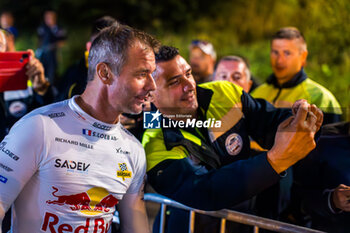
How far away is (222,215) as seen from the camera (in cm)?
238

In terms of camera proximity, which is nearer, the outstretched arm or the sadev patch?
the sadev patch

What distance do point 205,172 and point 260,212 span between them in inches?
31.0

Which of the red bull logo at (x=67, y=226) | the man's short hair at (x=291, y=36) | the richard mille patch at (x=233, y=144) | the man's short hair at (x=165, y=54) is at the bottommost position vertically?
the red bull logo at (x=67, y=226)

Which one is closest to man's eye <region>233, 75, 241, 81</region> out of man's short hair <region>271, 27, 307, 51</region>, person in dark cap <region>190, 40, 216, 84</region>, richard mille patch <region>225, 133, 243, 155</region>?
person in dark cap <region>190, 40, 216, 84</region>

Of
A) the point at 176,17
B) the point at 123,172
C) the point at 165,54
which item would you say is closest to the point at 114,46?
the point at 165,54

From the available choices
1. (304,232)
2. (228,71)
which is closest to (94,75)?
(304,232)

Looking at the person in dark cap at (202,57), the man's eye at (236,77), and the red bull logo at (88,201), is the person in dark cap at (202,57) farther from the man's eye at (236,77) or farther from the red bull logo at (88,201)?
the red bull logo at (88,201)

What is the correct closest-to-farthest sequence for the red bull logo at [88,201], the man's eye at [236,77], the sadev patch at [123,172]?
the red bull logo at [88,201], the sadev patch at [123,172], the man's eye at [236,77]

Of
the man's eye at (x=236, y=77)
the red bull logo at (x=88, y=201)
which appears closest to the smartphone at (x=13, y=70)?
the red bull logo at (x=88, y=201)

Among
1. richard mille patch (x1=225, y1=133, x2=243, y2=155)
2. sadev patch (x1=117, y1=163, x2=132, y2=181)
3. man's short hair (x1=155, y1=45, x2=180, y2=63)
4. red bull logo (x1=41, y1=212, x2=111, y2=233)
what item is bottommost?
red bull logo (x1=41, y1=212, x2=111, y2=233)

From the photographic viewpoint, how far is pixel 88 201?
6.45 feet

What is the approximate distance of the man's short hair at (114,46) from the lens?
192cm

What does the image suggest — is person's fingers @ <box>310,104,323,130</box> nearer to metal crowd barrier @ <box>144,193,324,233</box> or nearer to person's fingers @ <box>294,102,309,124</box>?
person's fingers @ <box>294,102,309,124</box>

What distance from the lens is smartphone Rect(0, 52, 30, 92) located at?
2.55 m
